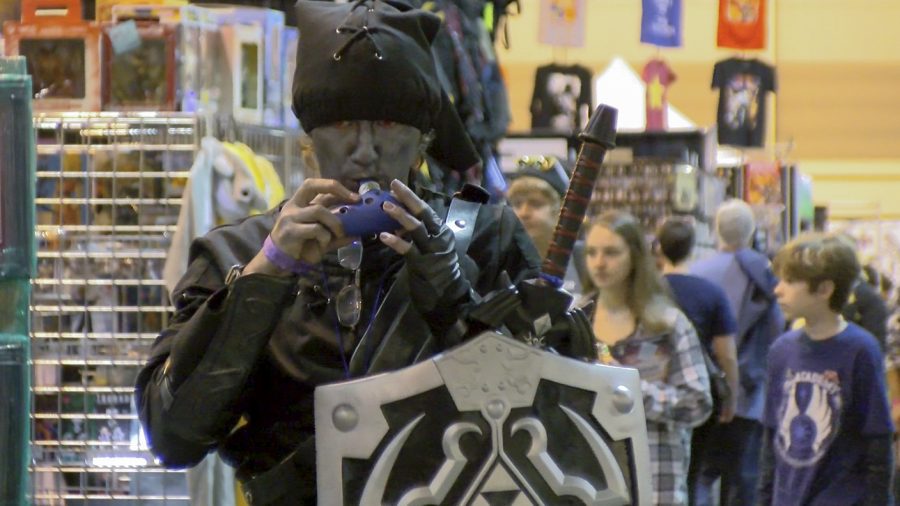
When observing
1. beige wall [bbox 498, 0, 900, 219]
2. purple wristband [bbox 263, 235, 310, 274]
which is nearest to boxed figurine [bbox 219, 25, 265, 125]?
purple wristband [bbox 263, 235, 310, 274]

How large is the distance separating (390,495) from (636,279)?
345 centimetres

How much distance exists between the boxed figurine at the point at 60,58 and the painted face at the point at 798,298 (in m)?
2.23

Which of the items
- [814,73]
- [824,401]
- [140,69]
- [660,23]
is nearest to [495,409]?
[140,69]

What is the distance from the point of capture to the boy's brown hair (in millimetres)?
4867

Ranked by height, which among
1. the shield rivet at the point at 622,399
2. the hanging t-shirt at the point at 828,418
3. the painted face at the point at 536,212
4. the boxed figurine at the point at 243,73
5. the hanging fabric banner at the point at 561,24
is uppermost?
the hanging fabric banner at the point at 561,24

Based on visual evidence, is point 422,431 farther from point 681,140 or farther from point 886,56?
point 886,56

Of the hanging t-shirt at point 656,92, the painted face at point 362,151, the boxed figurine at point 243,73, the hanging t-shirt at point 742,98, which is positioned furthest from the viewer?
the hanging t-shirt at point 742,98

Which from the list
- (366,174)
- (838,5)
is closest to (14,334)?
(366,174)

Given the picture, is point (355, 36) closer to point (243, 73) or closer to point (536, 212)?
point (243, 73)

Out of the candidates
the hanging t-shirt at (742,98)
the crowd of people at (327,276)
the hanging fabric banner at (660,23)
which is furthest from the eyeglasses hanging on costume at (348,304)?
the hanging t-shirt at (742,98)

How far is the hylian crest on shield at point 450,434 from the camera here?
1694 mm

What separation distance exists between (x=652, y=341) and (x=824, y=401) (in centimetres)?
58

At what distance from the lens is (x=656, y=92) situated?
11.3 m

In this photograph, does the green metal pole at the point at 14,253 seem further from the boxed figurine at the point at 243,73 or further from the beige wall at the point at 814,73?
the beige wall at the point at 814,73
